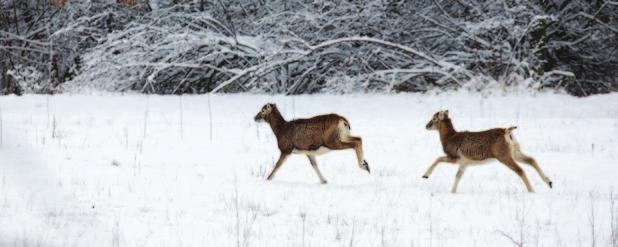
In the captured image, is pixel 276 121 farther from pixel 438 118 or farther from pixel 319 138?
pixel 438 118

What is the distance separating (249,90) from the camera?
77.8 feet

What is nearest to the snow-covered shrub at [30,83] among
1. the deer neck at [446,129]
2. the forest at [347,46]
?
the forest at [347,46]

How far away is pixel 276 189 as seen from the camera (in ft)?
25.2

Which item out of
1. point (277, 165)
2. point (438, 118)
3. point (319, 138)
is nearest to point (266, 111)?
point (277, 165)

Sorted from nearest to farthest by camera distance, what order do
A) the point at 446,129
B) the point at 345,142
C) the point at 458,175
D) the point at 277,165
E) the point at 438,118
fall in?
the point at 458,175, the point at 345,142, the point at 277,165, the point at 446,129, the point at 438,118

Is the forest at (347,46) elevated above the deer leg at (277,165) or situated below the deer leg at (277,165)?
above

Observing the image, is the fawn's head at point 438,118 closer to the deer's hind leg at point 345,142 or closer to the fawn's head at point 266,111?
the deer's hind leg at point 345,142

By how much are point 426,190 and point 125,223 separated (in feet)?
11.3

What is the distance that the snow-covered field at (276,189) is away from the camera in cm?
562

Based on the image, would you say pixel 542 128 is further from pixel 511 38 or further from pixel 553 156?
pixel 511 38

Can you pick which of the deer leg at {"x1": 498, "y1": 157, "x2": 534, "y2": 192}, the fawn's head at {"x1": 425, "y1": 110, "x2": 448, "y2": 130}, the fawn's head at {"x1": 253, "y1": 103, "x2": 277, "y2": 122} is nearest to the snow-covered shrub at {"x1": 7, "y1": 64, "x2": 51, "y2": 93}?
the fawn's head at {"x1": 253, "y1": 103, "x2": 277, "y2": 122}

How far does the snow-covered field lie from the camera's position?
5.62 m

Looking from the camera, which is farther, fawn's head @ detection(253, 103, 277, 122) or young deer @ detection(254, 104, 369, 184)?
fawn's head @ detection(253, 103, 277, 122)

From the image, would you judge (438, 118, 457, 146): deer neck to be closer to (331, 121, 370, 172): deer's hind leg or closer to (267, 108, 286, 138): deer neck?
(331, 121, 370, 172): deer's hind leg
